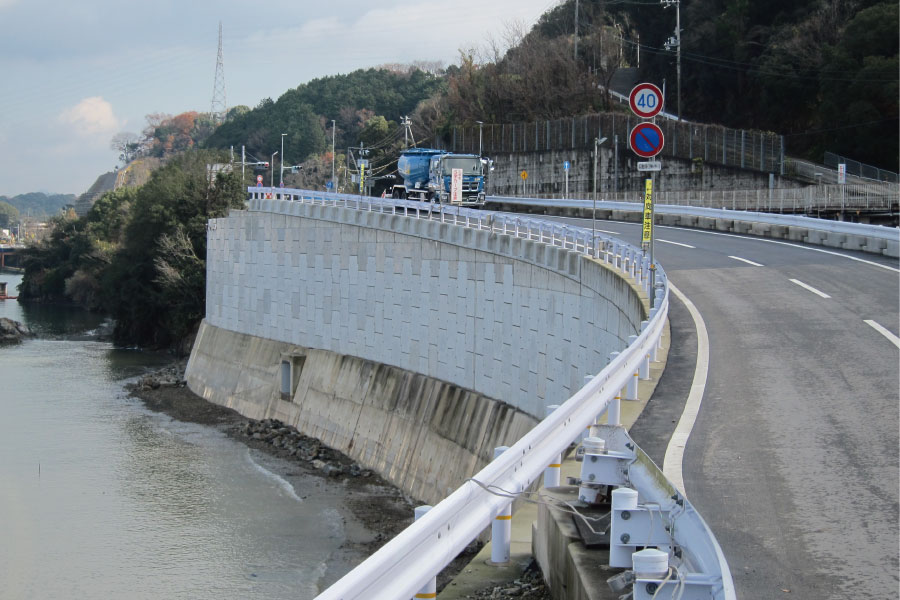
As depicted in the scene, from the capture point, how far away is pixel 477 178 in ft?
167

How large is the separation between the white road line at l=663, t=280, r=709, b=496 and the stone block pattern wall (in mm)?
2253

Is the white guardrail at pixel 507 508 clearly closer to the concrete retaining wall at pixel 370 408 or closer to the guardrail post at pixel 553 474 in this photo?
the guardrail post at pixel 553 474

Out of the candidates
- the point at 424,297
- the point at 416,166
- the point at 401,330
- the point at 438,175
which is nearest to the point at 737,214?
the point at 424,297

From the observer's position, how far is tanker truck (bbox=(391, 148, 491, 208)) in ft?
164

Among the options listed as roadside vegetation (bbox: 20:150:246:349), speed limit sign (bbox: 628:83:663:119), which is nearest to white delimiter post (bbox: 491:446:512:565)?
speed limit sign (bbox: 628:83:663:119)

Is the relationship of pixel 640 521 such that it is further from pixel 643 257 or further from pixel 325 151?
pixel 325 151

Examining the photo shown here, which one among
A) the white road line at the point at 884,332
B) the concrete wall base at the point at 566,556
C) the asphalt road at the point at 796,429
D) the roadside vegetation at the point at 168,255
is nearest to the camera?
the concrete wall base at the point at 566,556

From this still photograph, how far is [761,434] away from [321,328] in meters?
34.8

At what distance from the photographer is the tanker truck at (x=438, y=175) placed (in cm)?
5009

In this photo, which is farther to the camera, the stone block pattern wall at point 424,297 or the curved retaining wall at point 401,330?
the curved retaining wall at point 401,330

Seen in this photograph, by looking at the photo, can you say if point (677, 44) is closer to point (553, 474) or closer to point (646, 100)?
point (646, 100)

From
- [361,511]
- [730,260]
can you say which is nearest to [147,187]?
[361,511]

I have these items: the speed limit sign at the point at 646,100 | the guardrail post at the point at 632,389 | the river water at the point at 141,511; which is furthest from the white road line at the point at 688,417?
the river water at the point at 141,511

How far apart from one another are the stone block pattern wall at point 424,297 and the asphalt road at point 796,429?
2.89 m
